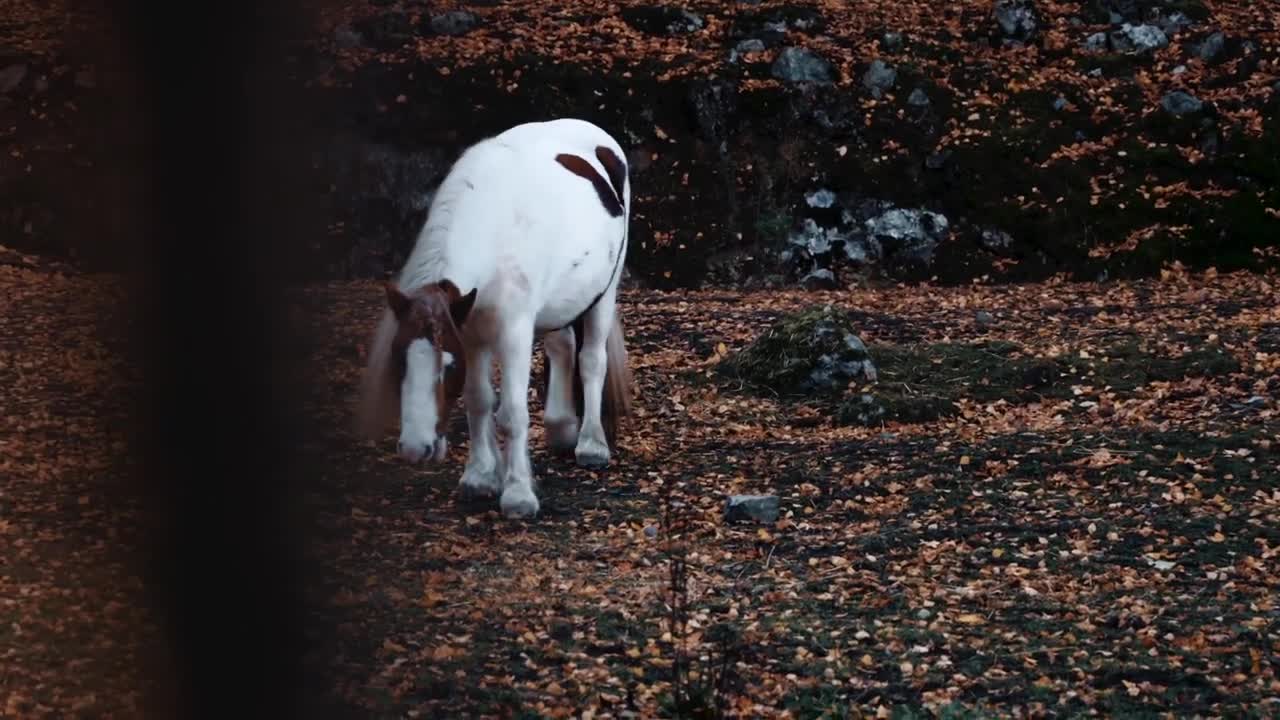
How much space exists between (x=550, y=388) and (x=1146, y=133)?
7.89 meters

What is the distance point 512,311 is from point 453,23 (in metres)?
8.66

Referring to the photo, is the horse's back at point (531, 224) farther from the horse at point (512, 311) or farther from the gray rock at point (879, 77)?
the gray rock at point (879, 77)

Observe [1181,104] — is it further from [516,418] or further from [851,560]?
[851,560]

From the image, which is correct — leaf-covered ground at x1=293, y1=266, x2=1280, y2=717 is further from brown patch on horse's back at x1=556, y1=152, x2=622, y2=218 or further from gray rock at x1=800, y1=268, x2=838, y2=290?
gray rock at x1=800, y1=268, x2=838, y2=290

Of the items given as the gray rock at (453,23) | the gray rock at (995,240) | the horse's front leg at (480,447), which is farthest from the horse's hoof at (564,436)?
the gray rock at (453,23)

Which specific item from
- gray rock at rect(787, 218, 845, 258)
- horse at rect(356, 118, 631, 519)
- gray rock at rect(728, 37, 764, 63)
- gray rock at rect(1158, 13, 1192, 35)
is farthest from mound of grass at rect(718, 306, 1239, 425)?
gray rock at rect(1158, 13, 1192, 35)

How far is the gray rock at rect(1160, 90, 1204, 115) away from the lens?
13375mm

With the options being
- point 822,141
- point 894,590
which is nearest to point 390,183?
point 822,141

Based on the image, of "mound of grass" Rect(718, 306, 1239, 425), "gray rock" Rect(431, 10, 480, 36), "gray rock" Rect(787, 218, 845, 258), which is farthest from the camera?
"gray rock" Rect(431, 10, 480, 36)

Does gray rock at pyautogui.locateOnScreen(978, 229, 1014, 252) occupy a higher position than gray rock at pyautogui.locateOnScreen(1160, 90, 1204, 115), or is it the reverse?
gray rock at pyautogui.locateOnScreen(1160, 90, 1204, 115)

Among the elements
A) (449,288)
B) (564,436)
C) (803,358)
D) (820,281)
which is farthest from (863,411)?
(820,281)

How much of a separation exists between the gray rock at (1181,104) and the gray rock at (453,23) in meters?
6.85

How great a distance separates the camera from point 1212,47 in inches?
552

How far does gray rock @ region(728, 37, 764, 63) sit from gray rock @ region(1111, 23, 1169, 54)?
3.61 m
